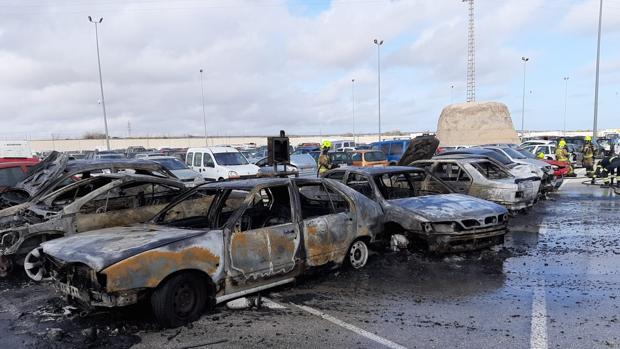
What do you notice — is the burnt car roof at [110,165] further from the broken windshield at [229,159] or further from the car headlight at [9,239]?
the broken windshield at [229,159]

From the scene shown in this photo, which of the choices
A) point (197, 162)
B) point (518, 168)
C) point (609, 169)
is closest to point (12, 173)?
point (197, 162)

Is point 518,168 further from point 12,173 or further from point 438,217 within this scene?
point 12,173

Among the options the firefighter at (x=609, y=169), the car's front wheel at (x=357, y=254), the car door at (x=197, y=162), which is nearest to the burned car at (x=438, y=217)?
the car's front wheel at (x=357, y=254)

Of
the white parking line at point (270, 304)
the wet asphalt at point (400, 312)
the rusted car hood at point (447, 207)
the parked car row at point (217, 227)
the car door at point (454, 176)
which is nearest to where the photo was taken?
the wet asphalt at point (400, 312)

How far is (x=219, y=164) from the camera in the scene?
17.7 m

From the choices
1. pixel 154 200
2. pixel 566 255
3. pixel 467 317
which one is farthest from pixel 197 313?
pixel 566 255

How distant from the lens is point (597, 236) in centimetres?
878

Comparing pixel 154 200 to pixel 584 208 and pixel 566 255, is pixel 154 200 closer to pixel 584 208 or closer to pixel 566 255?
pixel 566 255

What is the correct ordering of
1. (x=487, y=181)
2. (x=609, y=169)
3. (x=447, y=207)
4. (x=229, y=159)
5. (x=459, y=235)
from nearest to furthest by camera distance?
(x=459, y=235) → (x=447, y=207) → (x=487, y=181) → (x=609, y=169) → (x=229, y=159)

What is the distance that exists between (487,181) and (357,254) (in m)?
4.99

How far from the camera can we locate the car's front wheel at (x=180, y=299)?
14.9ft

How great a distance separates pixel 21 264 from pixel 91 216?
43.7 inches

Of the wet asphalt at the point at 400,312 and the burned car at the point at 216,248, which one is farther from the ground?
the burned car at the point at 216,248

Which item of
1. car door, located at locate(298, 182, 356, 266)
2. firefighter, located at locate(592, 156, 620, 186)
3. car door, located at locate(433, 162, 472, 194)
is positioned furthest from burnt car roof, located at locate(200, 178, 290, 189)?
firefighter, located at locate(592, 156, 620, 186)
